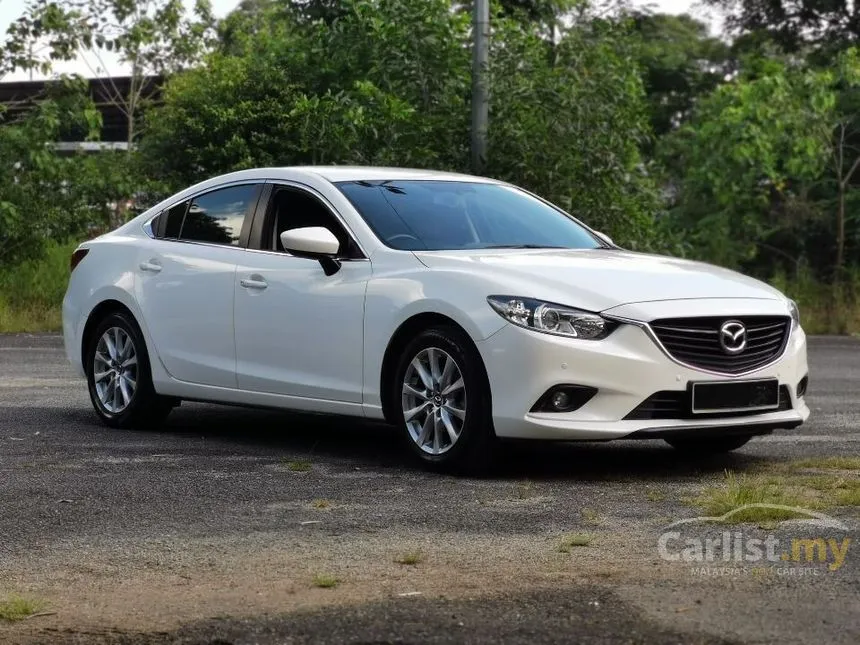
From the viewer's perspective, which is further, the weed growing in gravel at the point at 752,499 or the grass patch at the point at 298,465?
the grass patch at the point at 298,465

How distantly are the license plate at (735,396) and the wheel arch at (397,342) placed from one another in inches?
48.3

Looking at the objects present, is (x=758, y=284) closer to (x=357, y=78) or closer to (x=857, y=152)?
(x=357, y=78)

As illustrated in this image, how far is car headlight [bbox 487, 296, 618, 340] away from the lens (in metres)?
8.20

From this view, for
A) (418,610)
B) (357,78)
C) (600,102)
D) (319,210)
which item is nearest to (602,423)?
(319,210)

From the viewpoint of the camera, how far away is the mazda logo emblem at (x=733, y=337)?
845 centimetres

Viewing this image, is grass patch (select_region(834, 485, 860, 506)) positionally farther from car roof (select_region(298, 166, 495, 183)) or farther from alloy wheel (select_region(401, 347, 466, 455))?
car roof (select_region(298, 166, 495, 183))

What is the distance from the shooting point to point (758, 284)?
9148 millimetres

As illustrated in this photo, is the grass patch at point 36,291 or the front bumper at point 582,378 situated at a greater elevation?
the front bumper at point 582,378

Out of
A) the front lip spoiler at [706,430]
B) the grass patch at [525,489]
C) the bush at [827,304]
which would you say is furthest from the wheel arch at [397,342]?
the bush at [827,304]

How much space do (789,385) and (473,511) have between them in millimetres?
2160

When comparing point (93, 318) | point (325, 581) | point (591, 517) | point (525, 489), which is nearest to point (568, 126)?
point (93, 318)

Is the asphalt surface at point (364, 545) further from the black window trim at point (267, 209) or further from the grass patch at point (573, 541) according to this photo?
the black window trim at point (267, 209)

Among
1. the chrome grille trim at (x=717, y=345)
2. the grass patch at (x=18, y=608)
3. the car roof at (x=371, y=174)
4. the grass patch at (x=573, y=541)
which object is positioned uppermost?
the car roof at (x=371, y=174)

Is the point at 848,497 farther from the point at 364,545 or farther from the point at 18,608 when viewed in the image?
the point at 18,608
